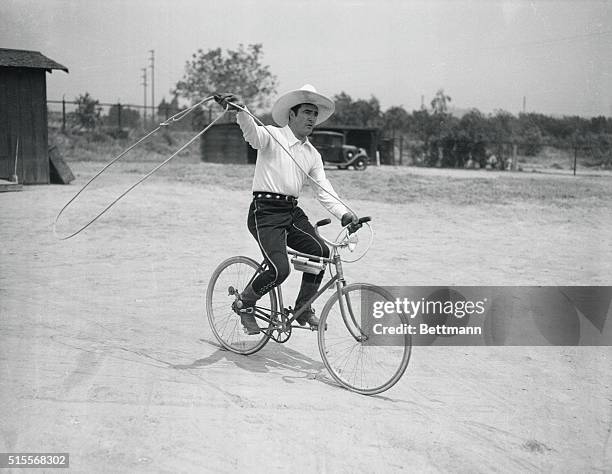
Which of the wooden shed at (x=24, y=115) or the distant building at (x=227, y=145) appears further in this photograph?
the distant building at (x=227, y=145)

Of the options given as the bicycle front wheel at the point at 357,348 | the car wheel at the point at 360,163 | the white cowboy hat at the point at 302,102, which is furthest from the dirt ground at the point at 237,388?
the car wheel at the point at 360,163

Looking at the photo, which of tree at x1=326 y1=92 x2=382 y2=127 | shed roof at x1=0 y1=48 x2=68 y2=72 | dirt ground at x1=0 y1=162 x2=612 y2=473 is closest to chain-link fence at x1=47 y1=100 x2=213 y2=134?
shed roof at x1=0 y1=48 x2=68 y2=72

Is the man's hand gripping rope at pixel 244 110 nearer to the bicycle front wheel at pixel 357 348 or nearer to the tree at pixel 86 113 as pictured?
the bicycle front wheel at pixel 357 348

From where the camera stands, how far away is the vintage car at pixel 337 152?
101 feet

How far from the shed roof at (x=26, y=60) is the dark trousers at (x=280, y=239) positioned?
13883 millimetres

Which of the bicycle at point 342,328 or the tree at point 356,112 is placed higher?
the tree at point 356,112

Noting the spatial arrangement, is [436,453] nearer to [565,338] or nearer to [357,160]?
[565,338]

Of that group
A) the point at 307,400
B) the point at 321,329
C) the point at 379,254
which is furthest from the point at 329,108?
the point at 379,254

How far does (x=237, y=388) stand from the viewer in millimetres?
4230

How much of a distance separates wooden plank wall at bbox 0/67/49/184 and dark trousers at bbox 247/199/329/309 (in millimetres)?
13783

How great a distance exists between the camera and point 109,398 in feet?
13.0

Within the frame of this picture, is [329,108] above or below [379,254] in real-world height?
above

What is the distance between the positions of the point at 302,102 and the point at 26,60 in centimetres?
1418

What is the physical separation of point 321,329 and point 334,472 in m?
1.26
